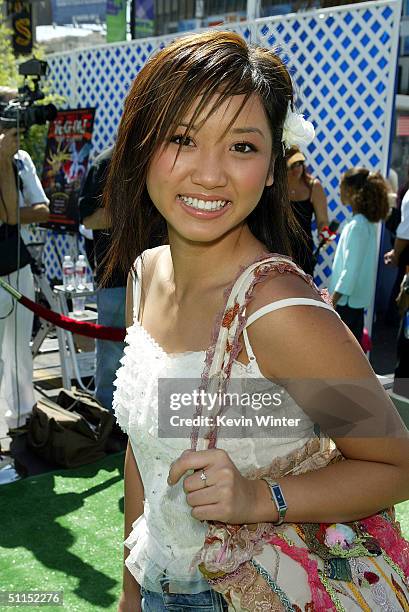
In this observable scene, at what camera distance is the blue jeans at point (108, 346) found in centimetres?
415

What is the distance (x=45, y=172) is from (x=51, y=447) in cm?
544

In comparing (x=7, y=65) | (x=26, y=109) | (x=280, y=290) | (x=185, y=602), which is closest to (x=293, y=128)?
(x=280, y=290)

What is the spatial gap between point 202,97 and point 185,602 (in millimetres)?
825

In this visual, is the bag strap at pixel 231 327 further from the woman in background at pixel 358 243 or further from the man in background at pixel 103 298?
the woman in background at pixel 358 243

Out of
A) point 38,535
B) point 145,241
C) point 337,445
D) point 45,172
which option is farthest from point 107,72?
point 337,445

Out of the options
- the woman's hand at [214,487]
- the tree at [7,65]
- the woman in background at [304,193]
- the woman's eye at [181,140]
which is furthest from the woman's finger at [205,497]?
the tree at [7,65]

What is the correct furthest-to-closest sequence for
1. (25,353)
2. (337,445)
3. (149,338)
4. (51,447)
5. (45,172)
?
(45,172)
(25,353)
(51,447)
(149,338)
(337,445)

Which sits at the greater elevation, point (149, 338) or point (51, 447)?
point (149, 338)

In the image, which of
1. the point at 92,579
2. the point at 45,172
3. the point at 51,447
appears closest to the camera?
the point at 92,579

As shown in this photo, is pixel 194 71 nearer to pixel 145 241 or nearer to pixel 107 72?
A: pixel 145 241

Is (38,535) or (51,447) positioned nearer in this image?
(38,535)

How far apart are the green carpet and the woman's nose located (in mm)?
1990

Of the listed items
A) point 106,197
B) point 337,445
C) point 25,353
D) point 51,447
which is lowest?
point 51,447

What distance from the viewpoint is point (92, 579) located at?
272cm
